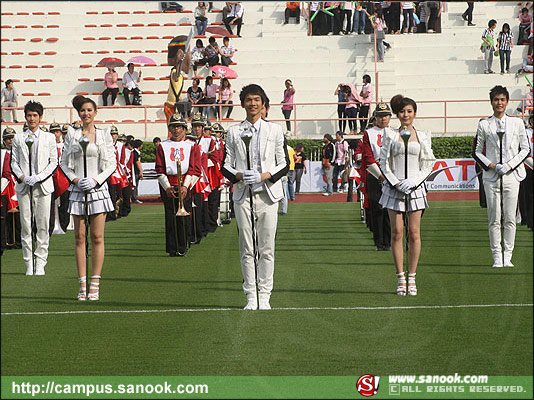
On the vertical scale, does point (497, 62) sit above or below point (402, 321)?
above

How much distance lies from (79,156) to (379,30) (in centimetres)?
2578

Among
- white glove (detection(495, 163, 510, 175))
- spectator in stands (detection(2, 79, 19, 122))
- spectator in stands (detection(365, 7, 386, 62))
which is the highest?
spectator in stands (detection(365, 7, 386, 62))

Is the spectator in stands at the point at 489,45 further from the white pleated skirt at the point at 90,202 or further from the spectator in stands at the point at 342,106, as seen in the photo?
the white pleated skirt at the point at 90,202

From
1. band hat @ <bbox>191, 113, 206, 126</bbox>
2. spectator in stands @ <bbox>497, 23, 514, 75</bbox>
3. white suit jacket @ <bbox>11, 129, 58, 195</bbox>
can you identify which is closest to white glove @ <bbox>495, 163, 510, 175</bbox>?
white suit jacket @ <bbox>11, 129, 58, 195</bbox>

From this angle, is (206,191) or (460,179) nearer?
(206,191)

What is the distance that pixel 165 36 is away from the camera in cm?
3516

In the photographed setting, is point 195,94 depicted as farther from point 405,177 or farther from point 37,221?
point 405,177

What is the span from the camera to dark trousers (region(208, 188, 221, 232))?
1645 centimetres

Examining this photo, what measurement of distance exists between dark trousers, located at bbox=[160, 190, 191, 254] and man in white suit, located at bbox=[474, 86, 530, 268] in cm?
415

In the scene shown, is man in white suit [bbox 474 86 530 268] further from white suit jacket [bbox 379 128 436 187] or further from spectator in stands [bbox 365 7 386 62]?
spectator in stands [bbox 365 7 386 62]

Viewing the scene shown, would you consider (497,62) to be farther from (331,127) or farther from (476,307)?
(476,307)

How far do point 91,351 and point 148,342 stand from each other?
44 cm

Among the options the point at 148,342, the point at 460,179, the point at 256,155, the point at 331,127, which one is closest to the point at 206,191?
the point at 256,155

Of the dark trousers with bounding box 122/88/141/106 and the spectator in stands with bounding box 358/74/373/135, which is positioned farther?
the dark trousers with bounding box 122/88/141/106
